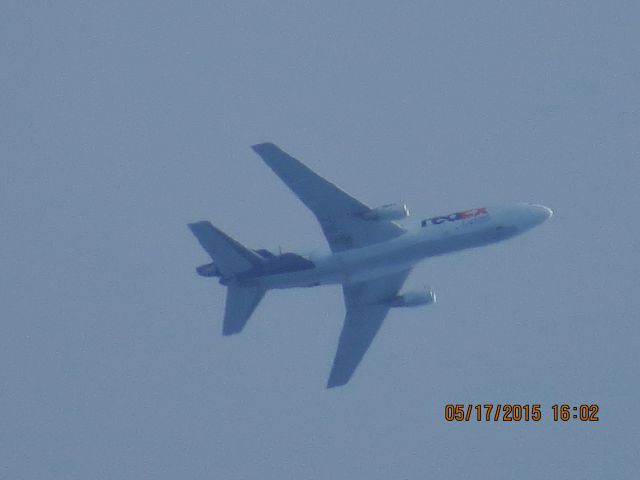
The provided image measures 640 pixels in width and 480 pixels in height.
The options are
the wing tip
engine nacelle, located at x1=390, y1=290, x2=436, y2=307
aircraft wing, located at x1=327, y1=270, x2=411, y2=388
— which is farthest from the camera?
aircraft wing, located at x1=327, y1=270, x2=411, y2=388

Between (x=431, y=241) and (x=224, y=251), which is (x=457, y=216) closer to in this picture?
(x=431, y=241)

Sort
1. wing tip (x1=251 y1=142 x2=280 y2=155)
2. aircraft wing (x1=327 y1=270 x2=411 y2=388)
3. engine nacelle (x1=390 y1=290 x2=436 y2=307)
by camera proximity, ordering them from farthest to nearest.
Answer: aircraft wing (x1=327 y1=270 x2=411 y2=388) < engine nacelle (x1=390 y1=290 x2=436 y2=307) < wing tip (x1=251 y1=142 x2=280 y2=155)

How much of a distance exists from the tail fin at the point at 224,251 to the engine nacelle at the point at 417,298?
37.5ft

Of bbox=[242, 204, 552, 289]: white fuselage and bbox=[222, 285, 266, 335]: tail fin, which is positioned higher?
bbox=[242, 204, 552, 289]: white fuselage

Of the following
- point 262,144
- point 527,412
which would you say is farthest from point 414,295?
point 262,144

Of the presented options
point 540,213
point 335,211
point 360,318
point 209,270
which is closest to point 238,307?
point 209,270

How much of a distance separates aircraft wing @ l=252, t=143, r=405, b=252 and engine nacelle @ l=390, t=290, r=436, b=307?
683cm

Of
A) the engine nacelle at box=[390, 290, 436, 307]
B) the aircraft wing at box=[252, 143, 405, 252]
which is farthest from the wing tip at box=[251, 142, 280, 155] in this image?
the engine nacelle at box=[390, 290, 436, 307]

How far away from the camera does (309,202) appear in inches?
3782

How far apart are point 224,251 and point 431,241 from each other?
42.2ft

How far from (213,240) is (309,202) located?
20.9ft

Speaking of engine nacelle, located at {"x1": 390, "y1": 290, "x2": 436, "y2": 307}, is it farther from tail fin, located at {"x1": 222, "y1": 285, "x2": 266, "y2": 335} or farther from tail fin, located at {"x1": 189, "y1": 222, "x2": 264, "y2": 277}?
tail fin, located at {"x1": 189, "y1": 222, "x2": 264, "y2": 277}

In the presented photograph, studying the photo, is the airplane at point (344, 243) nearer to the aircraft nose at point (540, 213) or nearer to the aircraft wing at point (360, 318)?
the aircraft nose at point (540, 213)

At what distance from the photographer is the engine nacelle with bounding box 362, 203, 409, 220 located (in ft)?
313
